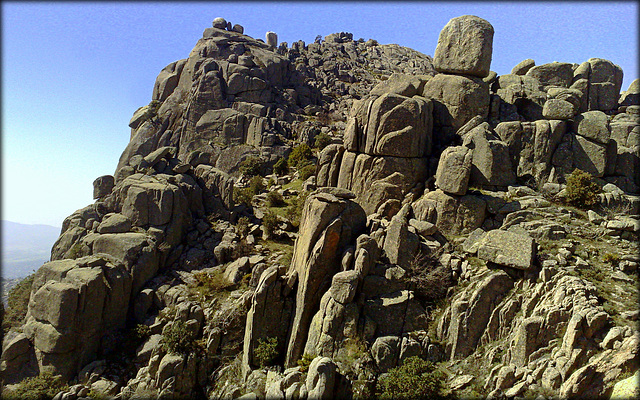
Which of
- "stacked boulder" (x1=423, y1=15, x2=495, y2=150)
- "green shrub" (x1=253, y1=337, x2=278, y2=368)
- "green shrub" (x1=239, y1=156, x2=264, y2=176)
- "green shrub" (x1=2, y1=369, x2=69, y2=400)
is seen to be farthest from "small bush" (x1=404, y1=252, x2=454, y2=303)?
"green shrub" (x1=239, y1=156, x2=264, y2=176)

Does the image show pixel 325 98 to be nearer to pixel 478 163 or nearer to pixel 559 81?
pixel 559 81

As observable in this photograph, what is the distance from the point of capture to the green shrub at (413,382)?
20266mm

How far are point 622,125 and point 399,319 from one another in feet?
107

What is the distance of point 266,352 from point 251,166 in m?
34.5

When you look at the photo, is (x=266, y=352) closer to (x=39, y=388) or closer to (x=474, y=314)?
(x=474, y=314)

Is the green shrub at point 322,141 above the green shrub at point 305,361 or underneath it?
above

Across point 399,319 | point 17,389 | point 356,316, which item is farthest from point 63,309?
point 399,319

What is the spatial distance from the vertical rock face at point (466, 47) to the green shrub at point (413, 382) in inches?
1149

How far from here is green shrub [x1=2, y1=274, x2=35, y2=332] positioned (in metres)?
30.8

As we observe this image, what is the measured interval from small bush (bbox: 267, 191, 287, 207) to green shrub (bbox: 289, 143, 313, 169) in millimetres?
10814

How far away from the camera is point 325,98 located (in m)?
84.6

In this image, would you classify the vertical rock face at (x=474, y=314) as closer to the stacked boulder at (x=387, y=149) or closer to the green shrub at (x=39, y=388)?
the stacked boulder at (x=387, y=149)

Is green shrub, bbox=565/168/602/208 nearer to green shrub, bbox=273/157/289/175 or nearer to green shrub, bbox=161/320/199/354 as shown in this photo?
green shrub, bbox=161/320/199/354

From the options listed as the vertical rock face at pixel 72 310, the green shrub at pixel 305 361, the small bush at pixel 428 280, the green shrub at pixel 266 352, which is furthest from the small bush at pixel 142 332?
the small bush at pixel 428 280
